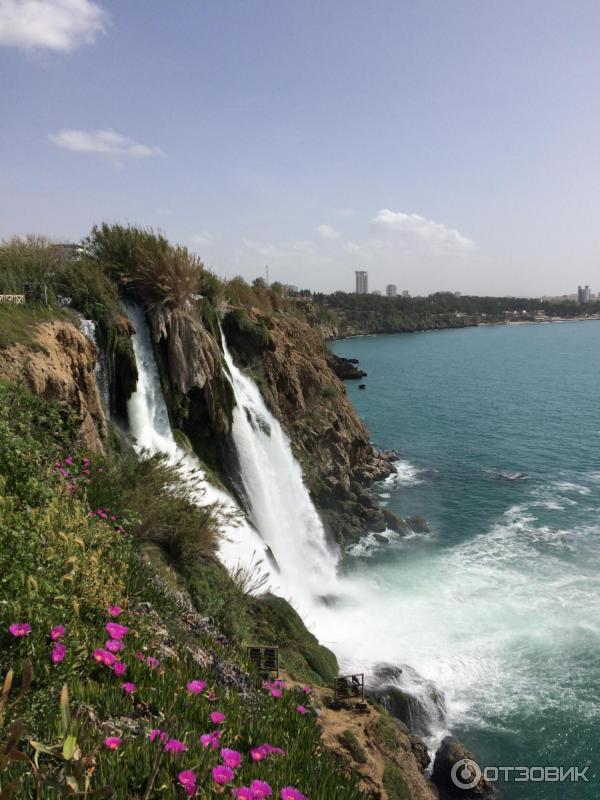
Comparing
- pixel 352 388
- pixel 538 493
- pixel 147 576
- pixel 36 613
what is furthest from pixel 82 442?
pixel 352 388

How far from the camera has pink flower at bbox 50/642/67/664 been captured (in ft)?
12.2

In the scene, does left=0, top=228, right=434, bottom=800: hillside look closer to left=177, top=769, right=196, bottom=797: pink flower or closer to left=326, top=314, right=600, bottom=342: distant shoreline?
left=177, top=769, right=196, bottom=797: pink flower

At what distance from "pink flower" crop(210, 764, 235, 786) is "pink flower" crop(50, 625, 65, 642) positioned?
1448 mm

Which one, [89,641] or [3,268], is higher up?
[3,268]

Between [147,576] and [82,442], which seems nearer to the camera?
[147,576]

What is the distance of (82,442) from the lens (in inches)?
383

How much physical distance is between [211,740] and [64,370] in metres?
9.25

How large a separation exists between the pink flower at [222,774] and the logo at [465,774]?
32.2 ft

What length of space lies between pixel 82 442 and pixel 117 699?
21.4 ft

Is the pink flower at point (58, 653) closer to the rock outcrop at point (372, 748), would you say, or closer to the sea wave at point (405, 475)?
the rock outcrop at point (372, 748)

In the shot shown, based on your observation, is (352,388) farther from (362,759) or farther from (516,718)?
(362,759)

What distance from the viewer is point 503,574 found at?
64.4 ft

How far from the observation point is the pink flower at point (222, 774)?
121 inches

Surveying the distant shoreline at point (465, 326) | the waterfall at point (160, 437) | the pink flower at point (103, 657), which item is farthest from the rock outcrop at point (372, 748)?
the distant shoreline at point (465, 326)
